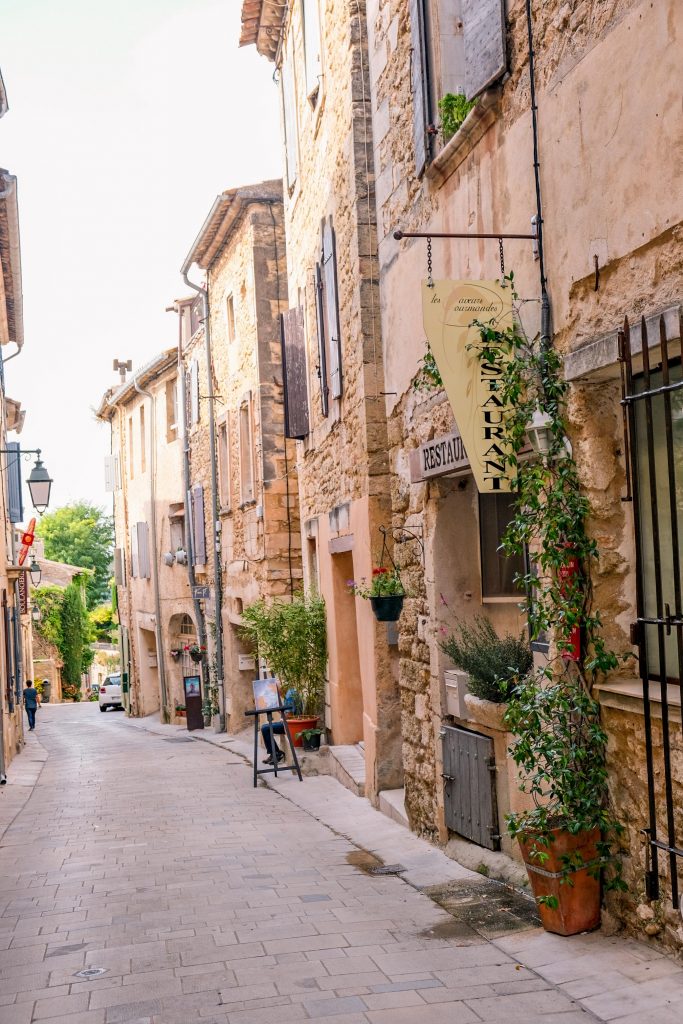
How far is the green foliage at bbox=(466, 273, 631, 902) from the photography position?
15.3ft

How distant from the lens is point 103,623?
52.6 m

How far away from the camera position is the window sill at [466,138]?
5578mm

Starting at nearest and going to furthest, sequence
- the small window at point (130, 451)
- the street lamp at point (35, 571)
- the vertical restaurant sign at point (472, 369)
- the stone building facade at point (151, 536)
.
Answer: the vertical restaurant sign at point (472, 369) → the stone building facade at point (151, 536) → the street lamp at point (35, 571) → the small window at point (130, 451)

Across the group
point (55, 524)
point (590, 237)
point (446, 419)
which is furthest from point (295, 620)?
point (55, 524)

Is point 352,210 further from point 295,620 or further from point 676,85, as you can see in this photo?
point 676,85

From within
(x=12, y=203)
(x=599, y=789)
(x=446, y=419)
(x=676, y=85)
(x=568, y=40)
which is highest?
(x=12, y=203)

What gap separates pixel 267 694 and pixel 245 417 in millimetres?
7405

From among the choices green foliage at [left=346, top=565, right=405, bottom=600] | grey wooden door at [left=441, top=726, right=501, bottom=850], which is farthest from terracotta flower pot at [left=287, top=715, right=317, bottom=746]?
grey wooden door at [left=441, top=726, right=501, bottom=850]

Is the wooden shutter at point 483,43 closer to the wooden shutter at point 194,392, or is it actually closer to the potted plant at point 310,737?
the potted plant at point 310,737

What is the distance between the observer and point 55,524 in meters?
56.4

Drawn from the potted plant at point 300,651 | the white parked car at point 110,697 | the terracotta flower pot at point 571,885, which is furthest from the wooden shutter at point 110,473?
the terracotta flower pot at point 571,885

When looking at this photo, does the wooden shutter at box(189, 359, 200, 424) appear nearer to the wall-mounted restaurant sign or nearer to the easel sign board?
the easel sign board

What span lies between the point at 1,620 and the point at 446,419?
11.1 meters

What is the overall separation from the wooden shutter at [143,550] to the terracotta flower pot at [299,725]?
13556mm
